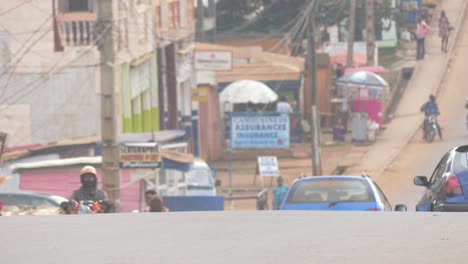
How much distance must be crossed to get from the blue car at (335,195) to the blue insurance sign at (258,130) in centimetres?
2079

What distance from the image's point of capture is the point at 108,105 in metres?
26.5

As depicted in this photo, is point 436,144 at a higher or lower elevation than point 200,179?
lower

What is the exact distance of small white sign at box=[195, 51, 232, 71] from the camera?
4156 cm

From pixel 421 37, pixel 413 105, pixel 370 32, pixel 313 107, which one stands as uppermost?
pixel 370 32

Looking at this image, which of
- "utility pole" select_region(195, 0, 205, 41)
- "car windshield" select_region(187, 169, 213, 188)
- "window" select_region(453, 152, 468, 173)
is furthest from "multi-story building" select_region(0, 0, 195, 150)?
"window" select_region(453, 152, 468, 173)

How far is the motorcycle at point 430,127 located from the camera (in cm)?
4331

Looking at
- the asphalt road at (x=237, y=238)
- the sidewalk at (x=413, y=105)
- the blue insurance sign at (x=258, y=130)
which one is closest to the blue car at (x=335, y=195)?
the asphalt road at (x=237, y=238)

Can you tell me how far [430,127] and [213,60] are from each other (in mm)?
7110

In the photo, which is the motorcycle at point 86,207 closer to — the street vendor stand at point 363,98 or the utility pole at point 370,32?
the street vendor stand at point 363,98

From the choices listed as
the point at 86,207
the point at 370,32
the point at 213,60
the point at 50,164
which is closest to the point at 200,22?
the point at 370,32

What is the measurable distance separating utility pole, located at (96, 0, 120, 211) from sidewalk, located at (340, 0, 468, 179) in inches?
513

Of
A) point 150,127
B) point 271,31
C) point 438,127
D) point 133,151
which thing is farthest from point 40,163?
point 271,31

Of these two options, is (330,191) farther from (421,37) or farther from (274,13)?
(274,13)

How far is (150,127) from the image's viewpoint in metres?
43.1
